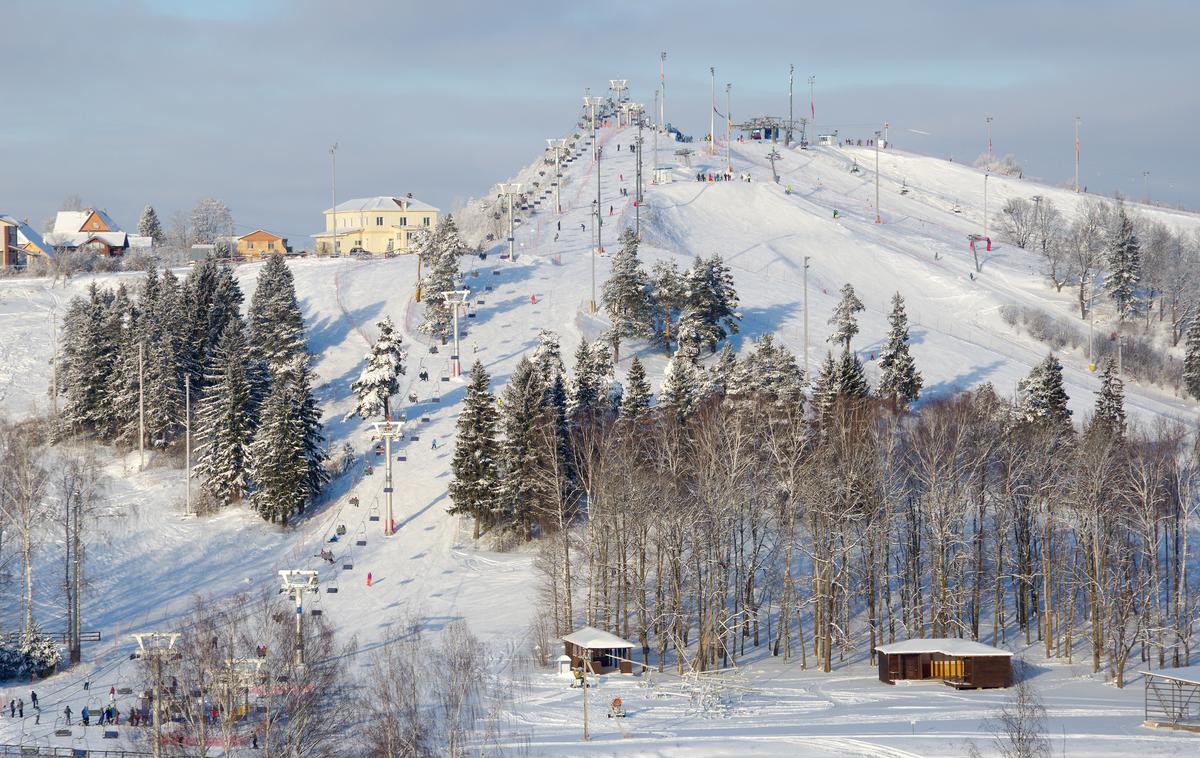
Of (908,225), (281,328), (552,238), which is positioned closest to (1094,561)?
(281,328)

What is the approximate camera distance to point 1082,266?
4537 inches

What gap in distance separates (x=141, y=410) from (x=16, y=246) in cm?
5764

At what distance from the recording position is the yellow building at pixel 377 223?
479 feet

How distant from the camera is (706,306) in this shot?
85250 mm

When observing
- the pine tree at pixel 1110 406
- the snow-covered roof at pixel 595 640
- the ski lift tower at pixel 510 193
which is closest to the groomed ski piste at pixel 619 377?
the snow-covered roof at pixel 595 640

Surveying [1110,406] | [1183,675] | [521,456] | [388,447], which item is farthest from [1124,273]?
[1183,675]

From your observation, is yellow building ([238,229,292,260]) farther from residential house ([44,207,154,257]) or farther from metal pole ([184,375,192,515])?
metal pole ([184,375,192,515])

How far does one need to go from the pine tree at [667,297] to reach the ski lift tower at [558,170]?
4222 cm

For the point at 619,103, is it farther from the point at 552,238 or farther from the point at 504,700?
the point at 504,700

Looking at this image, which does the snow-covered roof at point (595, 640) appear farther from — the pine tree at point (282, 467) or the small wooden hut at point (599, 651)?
the pine tree at point (282, 467)

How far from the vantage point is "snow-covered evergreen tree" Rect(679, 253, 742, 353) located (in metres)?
84.4

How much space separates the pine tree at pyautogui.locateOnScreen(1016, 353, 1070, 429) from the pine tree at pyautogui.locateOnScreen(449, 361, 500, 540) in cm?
2560

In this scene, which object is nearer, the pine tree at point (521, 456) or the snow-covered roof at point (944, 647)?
the snow-covered roof at point (944, 647)

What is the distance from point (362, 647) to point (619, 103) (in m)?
133
